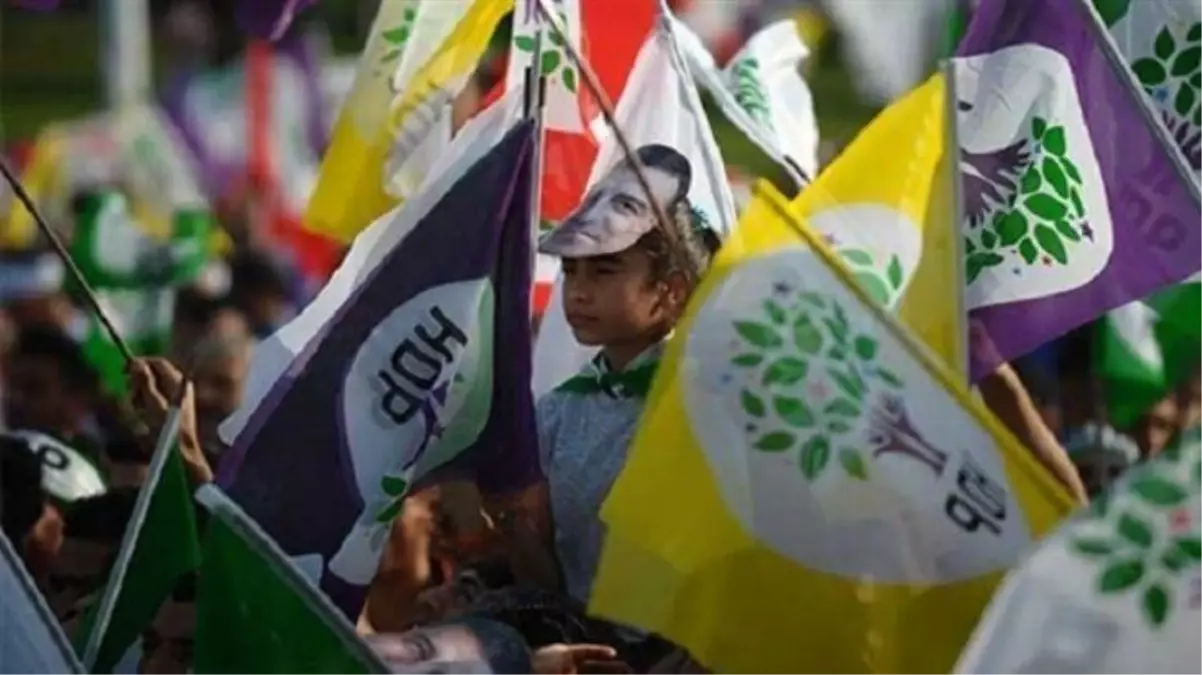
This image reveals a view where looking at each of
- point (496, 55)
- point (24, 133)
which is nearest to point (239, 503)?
point (496, 55)

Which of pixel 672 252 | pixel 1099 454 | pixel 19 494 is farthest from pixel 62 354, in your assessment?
pixel 672 252

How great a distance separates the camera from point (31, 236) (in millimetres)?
15805

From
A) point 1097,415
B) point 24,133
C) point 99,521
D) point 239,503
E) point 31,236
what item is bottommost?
point 24,133

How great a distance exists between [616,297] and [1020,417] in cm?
81

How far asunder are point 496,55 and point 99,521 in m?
8.25

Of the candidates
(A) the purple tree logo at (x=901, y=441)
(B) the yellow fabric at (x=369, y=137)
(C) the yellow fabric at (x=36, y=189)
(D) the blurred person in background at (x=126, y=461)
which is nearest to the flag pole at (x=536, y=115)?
(B) the yellow fabric at (x=369, y=137)

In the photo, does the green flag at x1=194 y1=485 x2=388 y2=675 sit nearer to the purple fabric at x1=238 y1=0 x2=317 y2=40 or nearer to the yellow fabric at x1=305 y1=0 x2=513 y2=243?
the yellow fabric at x1=305 y1=0 x2=513 y2=243

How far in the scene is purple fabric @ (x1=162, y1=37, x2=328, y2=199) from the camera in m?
19.0

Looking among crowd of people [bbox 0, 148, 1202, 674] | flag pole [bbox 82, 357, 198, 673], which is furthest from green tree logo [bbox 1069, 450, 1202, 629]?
flag pole [bbox 82, 357, 198, 673]

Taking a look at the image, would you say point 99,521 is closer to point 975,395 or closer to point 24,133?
point 975,395

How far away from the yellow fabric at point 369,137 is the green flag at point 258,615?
7.93 ft

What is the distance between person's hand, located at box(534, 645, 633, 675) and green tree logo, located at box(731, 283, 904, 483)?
1.92ft

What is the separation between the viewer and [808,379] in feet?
19.1

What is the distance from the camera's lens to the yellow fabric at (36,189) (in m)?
15.8
